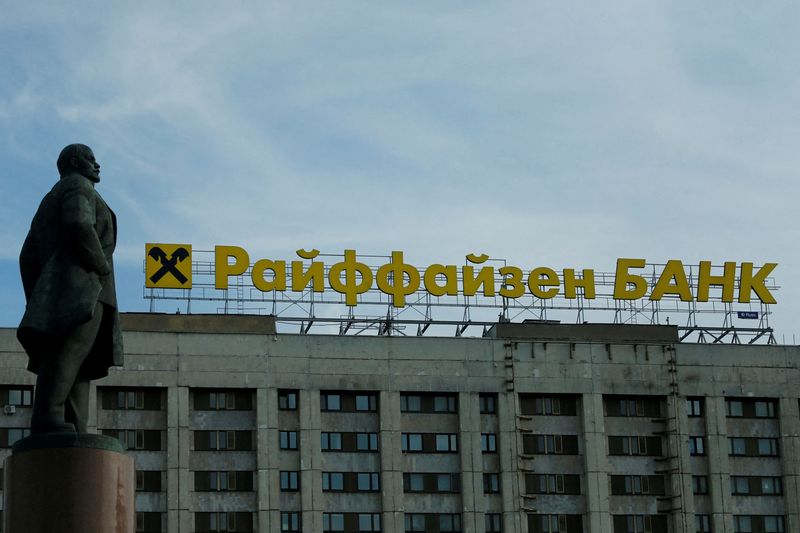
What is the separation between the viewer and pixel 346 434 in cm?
8581

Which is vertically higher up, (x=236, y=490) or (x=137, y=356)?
(x=137, y=356)

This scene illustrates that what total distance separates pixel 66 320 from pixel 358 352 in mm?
64237

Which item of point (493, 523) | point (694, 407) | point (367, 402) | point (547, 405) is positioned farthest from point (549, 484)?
point (367, 402)

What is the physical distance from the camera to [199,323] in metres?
85.5

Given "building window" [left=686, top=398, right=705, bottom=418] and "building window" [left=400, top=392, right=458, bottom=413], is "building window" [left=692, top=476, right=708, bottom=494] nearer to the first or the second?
"building window" [left=686, top=398, right=705, bottom=418]

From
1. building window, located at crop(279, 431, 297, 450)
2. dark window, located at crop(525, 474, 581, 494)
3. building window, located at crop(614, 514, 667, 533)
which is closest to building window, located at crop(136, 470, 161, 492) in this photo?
building window, located at crop(279, 431, 297, 450)

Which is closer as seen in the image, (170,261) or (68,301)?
(68,301)

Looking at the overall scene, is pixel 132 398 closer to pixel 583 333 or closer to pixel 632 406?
pixel 583 333

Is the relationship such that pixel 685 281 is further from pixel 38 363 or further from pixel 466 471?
pixel 38 363

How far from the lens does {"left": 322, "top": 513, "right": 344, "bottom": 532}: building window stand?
3312 inches

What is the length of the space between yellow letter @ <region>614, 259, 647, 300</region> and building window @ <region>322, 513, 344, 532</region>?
18487 millimetres

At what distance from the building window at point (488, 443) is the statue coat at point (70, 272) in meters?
65.2

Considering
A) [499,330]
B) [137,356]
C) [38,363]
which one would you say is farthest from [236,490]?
[38,363]

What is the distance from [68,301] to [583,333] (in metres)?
68.6
